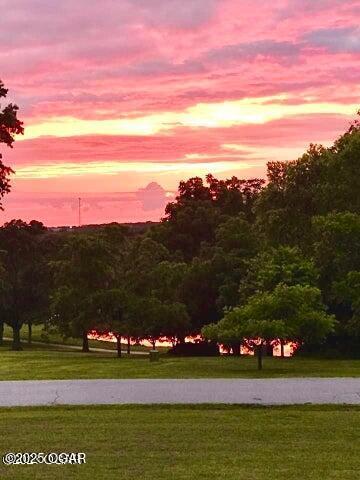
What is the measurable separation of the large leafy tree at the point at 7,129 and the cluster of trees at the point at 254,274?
10.6m

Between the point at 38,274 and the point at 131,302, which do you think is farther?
the point at 38,274

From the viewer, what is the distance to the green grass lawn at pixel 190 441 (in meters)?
8.80

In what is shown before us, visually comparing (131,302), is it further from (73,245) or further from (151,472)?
(151,472)

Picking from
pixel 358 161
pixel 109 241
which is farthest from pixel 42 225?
pixel 358 161

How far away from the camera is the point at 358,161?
3428 cm

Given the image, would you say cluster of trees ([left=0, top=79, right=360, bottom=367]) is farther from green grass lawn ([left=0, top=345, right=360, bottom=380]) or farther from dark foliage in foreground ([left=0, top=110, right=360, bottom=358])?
green grass lawn ([left=0, top=345, right=360, bottom=380])

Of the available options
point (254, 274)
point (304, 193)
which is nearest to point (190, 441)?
point (254, 274)

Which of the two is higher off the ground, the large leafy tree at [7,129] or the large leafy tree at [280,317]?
the large leafy tree at [7,129]

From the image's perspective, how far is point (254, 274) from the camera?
33.7m

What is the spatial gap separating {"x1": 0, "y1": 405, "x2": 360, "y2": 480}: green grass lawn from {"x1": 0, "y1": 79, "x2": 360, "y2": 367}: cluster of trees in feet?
31.4

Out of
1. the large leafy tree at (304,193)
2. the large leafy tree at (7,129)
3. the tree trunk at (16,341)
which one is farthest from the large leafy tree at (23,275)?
the large leafy tree at (7,129)

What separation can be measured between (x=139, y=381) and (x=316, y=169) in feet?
74.5

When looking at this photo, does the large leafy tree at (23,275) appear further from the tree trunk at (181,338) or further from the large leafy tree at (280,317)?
the large leafy tree at (280,317)

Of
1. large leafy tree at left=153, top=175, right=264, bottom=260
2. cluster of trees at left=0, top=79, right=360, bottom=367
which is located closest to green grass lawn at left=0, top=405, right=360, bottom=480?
cluster of trees at left=0, top=79, right=360, bottom=367
